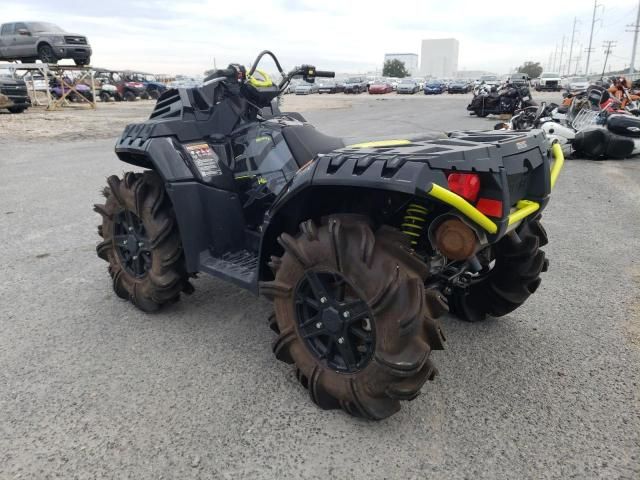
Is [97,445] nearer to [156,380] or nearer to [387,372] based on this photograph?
[156,380]

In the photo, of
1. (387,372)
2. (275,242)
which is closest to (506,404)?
(387,372)

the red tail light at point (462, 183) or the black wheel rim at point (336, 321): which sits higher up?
the red tail light at point (462, 183)

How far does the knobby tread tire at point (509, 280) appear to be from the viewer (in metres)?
3.14

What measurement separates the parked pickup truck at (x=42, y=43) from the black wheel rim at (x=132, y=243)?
22157 millimetres

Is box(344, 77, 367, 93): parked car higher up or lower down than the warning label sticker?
higher up

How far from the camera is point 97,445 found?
234 cm

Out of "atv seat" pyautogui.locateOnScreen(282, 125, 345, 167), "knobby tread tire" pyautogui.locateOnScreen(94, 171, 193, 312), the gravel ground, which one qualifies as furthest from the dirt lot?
"atv seat" pyautogui.locateOnScreen(282, 125, 345, 167)

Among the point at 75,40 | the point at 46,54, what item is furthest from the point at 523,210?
the point at 46,54

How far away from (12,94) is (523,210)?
70.6ft

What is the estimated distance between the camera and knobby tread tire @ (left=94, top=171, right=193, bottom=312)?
3363mm

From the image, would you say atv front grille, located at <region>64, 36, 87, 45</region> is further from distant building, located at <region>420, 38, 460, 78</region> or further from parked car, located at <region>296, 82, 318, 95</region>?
distant building, located at <region>420, 38, 460, 78</region>

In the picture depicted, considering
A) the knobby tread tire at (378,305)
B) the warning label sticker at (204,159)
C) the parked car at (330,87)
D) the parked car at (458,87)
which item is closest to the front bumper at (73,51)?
the warning label sticker at (204,159)

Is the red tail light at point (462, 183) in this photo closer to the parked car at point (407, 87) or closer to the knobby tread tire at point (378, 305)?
the knobby tread tire at point (378, 305)

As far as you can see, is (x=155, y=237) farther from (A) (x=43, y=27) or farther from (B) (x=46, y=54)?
(A) (x=43, y=27)
